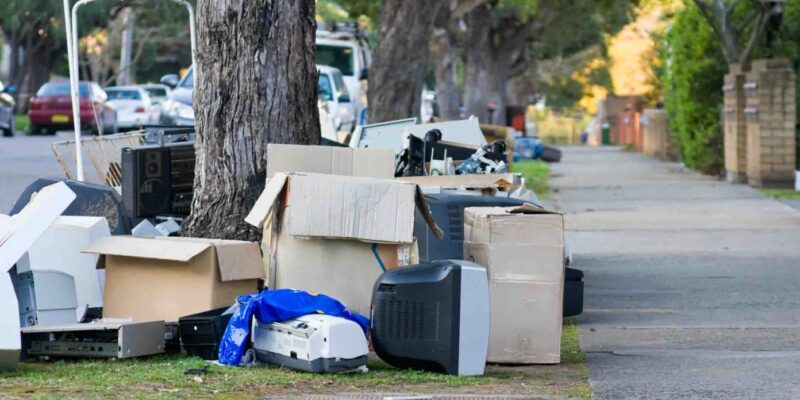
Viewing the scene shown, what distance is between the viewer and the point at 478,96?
42750mm

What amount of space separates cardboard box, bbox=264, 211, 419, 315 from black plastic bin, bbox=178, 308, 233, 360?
0.55 metres

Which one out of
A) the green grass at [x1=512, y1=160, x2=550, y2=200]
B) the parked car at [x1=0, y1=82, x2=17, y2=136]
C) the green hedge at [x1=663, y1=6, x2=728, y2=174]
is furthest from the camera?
the parked car at [x1=0, y1=82, x2=17, y2=136]

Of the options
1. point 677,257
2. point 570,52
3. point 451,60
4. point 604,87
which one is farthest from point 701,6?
point 604,87

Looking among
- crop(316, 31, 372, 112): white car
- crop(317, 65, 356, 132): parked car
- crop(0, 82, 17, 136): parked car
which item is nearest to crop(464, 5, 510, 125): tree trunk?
crop(316, 31, 372, 112): white car

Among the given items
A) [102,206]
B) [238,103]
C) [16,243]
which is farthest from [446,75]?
[16,243]

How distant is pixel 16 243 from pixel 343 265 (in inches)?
69.1

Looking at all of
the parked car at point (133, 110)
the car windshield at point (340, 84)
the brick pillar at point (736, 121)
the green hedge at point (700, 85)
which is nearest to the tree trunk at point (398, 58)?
the car windshield at point (340, 84)

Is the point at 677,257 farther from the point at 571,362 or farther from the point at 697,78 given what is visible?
the point at 697,78

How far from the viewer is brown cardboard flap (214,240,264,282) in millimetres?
7844

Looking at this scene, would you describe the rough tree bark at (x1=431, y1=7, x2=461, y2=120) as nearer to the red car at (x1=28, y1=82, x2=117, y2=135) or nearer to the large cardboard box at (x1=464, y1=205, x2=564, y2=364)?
the red car at (x1=28, y1=82, x2=117, y2=135)

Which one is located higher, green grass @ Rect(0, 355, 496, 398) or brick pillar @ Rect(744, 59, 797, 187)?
brick pillar @ Rect(744, 59, 797, 187)

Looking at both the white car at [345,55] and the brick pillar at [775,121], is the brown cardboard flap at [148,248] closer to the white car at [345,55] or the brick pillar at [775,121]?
the brick pillar at [775,121]

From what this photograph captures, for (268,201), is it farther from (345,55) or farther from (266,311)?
(345,55)

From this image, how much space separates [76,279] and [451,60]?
1251 inches
